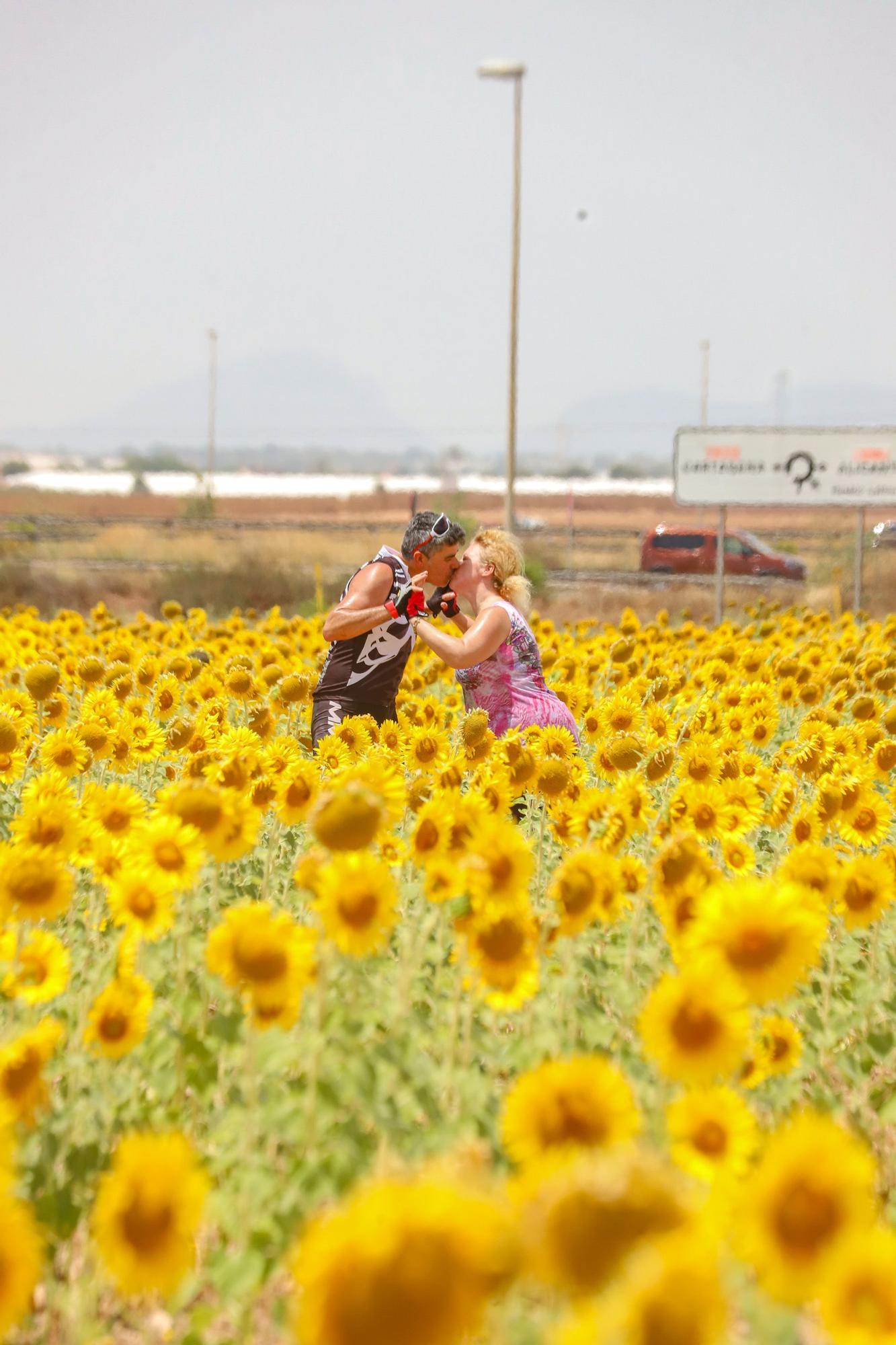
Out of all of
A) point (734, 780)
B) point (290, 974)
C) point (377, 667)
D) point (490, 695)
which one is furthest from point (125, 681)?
point (290, 974)

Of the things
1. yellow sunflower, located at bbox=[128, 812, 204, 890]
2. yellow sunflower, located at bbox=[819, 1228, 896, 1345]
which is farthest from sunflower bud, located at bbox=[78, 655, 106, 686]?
yellow sunflower, located at bbox=[819, 1228, 896, 1345]

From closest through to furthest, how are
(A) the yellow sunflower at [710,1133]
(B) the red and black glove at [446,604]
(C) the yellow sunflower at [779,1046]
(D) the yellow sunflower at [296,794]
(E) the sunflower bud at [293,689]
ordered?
(A) the yellow sunflower at [710,1133] → (C) the yellow sunflower at [779,1046] → (D) the yellow sunflower at [296,794] → (E) the sunflower bud at [293,689] → (B) the red and black glove at [446,604]

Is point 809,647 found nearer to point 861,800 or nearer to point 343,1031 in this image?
point 861,800

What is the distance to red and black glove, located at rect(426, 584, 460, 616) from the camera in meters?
5.98

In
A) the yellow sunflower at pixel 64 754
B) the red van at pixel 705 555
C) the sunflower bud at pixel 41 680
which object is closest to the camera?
the yellow sunflower at pixel 64 754

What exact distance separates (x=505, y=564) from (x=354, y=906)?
13.7ft

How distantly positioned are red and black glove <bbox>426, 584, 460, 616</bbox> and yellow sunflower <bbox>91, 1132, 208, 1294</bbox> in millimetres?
4180

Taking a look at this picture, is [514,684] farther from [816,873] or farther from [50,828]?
[50,828]

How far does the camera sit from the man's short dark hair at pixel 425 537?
625 cm

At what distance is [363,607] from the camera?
6.14 metres

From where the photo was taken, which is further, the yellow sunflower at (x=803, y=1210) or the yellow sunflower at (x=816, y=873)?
the yellow sunflower at (x=816, y=873)

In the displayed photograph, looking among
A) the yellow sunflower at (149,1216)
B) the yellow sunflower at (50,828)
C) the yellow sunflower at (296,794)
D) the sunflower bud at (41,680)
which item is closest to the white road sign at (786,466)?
the sunflower bud at (41,680)

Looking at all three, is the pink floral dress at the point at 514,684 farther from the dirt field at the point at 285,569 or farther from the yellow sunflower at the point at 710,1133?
the dirt field at the point at 285,569

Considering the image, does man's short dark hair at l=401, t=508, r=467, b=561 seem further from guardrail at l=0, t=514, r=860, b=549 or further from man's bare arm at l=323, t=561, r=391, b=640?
guardrail at l=0, t=514, r=860, b=549
